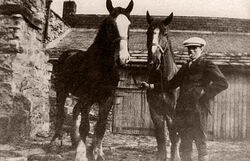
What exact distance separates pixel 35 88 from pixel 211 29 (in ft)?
35.3

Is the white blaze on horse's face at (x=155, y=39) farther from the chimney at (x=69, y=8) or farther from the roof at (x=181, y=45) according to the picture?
the chimney at (x=69, y=8)

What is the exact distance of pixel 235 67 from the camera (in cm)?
1248

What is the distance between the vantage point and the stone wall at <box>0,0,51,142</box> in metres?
7.75

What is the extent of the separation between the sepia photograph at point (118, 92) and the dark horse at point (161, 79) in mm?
17

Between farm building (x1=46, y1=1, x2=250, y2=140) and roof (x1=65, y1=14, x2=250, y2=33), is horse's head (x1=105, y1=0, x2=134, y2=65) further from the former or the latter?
roof (x1=65, y1=14, x2=250, y2=33)

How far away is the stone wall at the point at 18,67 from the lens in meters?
7.75

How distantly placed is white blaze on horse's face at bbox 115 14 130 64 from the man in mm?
987

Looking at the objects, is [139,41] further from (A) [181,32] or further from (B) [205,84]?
(B) [205,84]

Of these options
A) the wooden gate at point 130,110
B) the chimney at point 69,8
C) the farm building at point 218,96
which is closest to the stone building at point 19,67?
the farm building at point 218,96

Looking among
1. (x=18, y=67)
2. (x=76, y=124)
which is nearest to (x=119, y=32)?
(x=76, y=124)

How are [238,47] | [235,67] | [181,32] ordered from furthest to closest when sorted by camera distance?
1. [181,32]
2. [238,47]
3. [235,67]

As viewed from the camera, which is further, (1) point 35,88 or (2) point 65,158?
(1) point 35,88

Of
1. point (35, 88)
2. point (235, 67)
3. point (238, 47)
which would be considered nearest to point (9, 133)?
point (35, 88)

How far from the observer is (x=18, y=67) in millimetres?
7973
